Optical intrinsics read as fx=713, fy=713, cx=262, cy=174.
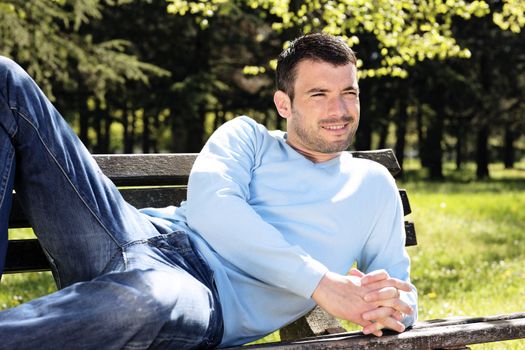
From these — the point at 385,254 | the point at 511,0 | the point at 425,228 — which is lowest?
the point at 425,228

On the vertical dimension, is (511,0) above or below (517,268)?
above

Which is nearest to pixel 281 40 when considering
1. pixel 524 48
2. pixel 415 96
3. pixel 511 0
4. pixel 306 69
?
pixel 415 96

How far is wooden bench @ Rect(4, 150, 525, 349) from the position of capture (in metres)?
2.61

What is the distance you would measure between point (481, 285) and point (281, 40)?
16.8m

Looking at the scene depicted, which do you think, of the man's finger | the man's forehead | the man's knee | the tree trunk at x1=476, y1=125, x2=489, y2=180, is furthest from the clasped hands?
the tree trunk at x1=476, y1=125, x2=489, y2=180

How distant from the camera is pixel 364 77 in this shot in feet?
32.4

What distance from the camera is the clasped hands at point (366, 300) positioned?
2639 mm

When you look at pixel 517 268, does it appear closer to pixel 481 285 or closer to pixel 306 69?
pixel 481 285

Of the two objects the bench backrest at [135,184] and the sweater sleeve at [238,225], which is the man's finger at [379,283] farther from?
the bench backrest at [135,184]

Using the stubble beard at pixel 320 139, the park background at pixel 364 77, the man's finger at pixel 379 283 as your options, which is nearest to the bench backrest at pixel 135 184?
the stubble beard at pixel 320 139

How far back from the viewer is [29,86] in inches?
103

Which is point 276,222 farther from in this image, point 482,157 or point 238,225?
point 482,157

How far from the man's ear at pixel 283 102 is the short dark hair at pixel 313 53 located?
26 millimetres

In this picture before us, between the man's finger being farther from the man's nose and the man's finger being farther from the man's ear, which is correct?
the man's ear
